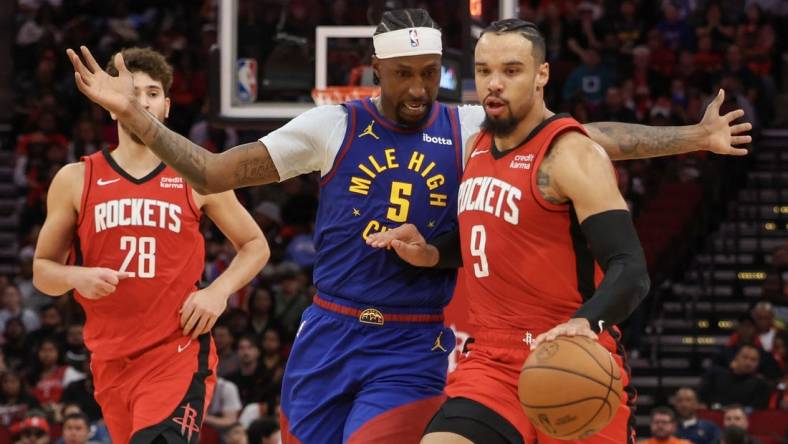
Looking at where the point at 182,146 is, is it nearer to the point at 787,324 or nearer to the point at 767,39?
the point at 787,324

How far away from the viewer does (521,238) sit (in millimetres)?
5473

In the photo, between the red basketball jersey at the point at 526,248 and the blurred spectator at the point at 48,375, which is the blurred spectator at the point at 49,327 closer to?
the blurred spectator at the point at 48,375

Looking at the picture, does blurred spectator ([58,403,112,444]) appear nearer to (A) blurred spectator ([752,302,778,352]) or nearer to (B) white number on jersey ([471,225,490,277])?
(A) blurred spectator ([752,302,778,352])

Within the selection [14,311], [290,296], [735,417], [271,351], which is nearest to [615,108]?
[290,296]

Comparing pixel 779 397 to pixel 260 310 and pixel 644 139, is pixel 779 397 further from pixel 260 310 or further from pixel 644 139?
pixel 644 139

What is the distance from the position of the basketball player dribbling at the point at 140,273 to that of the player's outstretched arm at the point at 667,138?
1.93m

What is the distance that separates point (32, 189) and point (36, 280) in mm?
12281

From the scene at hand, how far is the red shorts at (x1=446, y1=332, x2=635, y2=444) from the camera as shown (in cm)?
539

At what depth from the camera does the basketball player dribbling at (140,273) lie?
678 centimetres

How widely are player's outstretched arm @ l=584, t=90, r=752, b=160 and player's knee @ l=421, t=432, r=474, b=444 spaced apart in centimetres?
153

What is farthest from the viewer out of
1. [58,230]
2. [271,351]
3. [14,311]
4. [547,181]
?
[14,311]

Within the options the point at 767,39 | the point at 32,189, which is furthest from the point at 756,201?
the point at 32,189

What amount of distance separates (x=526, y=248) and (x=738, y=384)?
8.96m

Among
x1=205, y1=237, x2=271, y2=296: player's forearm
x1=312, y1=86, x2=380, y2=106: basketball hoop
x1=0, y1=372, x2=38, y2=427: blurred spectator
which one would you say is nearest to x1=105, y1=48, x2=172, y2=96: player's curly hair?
x1=205, y1=237, x2=271, y2=296: player's forearm
